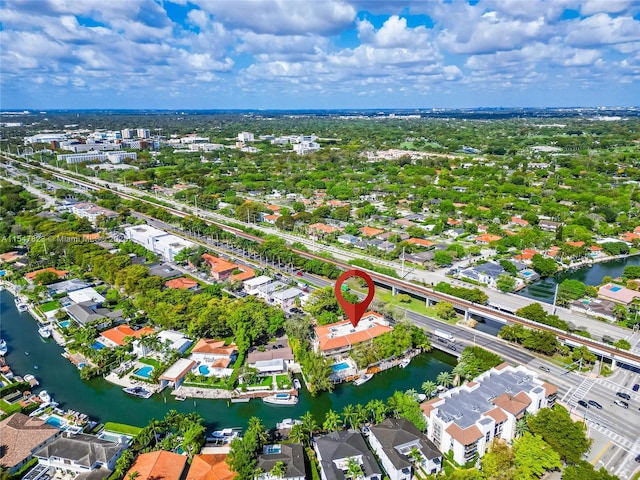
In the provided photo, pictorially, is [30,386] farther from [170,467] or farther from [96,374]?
[170,467]

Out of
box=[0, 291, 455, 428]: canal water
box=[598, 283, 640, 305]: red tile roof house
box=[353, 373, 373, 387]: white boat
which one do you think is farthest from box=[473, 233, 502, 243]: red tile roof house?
box=[353, 373, 373, 387]: white boat

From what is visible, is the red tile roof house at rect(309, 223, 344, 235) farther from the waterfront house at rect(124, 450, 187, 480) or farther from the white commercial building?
the waterfront house at rect(124, 450, 187, 480)

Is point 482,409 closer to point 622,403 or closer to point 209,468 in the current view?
point 622,403

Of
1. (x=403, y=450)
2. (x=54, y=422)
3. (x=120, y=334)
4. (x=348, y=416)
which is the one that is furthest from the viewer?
(x=120, y=334)

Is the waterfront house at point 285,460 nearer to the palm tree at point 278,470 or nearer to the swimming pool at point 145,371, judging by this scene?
the palm tree at point 278,470

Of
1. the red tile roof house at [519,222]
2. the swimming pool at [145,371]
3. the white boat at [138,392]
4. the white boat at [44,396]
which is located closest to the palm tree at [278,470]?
the white boat at [138,392]

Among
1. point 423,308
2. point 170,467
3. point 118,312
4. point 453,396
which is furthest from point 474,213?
point 170,467

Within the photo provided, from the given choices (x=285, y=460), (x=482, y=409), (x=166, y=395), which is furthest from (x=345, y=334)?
(x=166, y=395)
